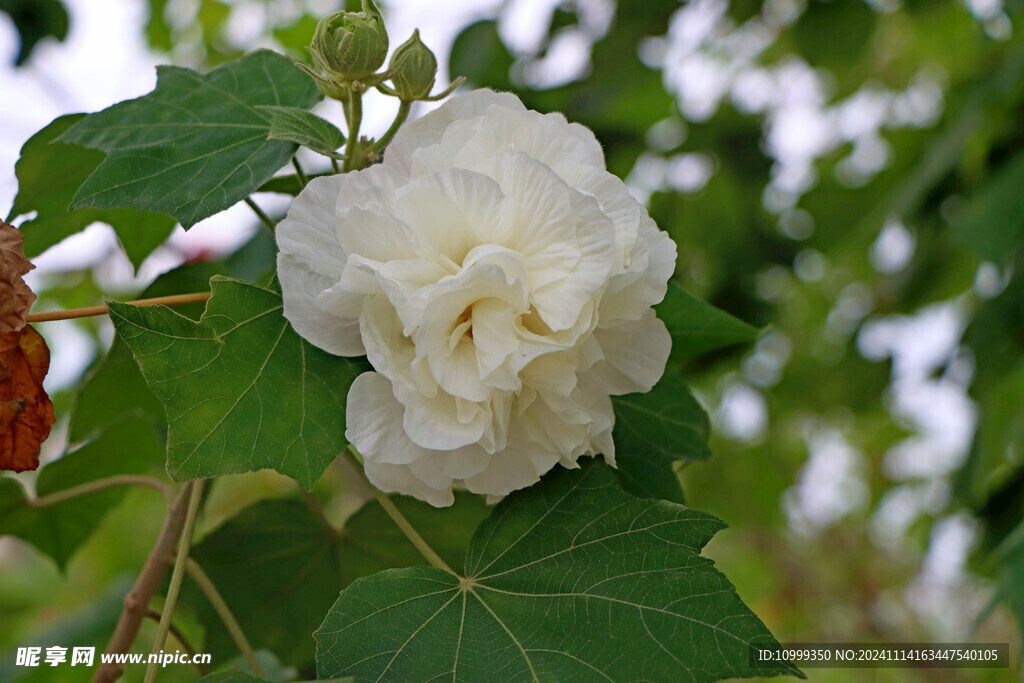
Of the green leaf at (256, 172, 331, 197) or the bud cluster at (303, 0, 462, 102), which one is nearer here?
the bud cluster at (303, 0, 462, 102)

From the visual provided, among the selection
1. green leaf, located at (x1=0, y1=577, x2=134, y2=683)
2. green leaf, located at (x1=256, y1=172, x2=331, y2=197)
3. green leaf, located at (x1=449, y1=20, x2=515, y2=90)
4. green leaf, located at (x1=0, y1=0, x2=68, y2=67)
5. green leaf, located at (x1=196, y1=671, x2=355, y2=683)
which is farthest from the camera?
green leaf, located at (x1=449, y1=20, x2=515, y2=90)

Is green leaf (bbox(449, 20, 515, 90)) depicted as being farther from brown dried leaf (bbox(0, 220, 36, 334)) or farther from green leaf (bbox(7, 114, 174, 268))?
brown dried leaf (bbox(0, 220, 36, 334))

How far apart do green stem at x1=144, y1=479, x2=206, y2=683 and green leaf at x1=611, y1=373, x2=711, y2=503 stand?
27 centimetres

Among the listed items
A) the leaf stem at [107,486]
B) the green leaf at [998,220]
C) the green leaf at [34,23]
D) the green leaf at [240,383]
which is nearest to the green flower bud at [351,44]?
the green leaf at [240,383]

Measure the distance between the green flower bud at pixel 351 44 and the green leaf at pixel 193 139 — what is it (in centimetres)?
6

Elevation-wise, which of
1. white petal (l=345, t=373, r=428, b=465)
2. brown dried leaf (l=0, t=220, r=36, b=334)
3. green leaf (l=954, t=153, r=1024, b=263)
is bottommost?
white petal (l=345, t=373, r=428, b=465)

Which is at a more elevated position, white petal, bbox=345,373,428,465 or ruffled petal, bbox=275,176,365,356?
ruffled petal, bbox=275,176,365,356

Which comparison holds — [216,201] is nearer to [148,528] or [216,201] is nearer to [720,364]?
[720,364]

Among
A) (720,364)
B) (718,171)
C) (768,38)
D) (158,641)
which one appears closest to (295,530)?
(158,641)

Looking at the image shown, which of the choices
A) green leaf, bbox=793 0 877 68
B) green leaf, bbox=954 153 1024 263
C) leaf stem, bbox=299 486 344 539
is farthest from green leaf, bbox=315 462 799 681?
green leaf, bbox=793 0 877 68

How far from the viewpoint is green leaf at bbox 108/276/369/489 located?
42 cm

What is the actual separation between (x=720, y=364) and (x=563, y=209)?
1.15 m

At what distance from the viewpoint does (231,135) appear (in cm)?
53

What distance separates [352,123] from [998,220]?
1.05m
